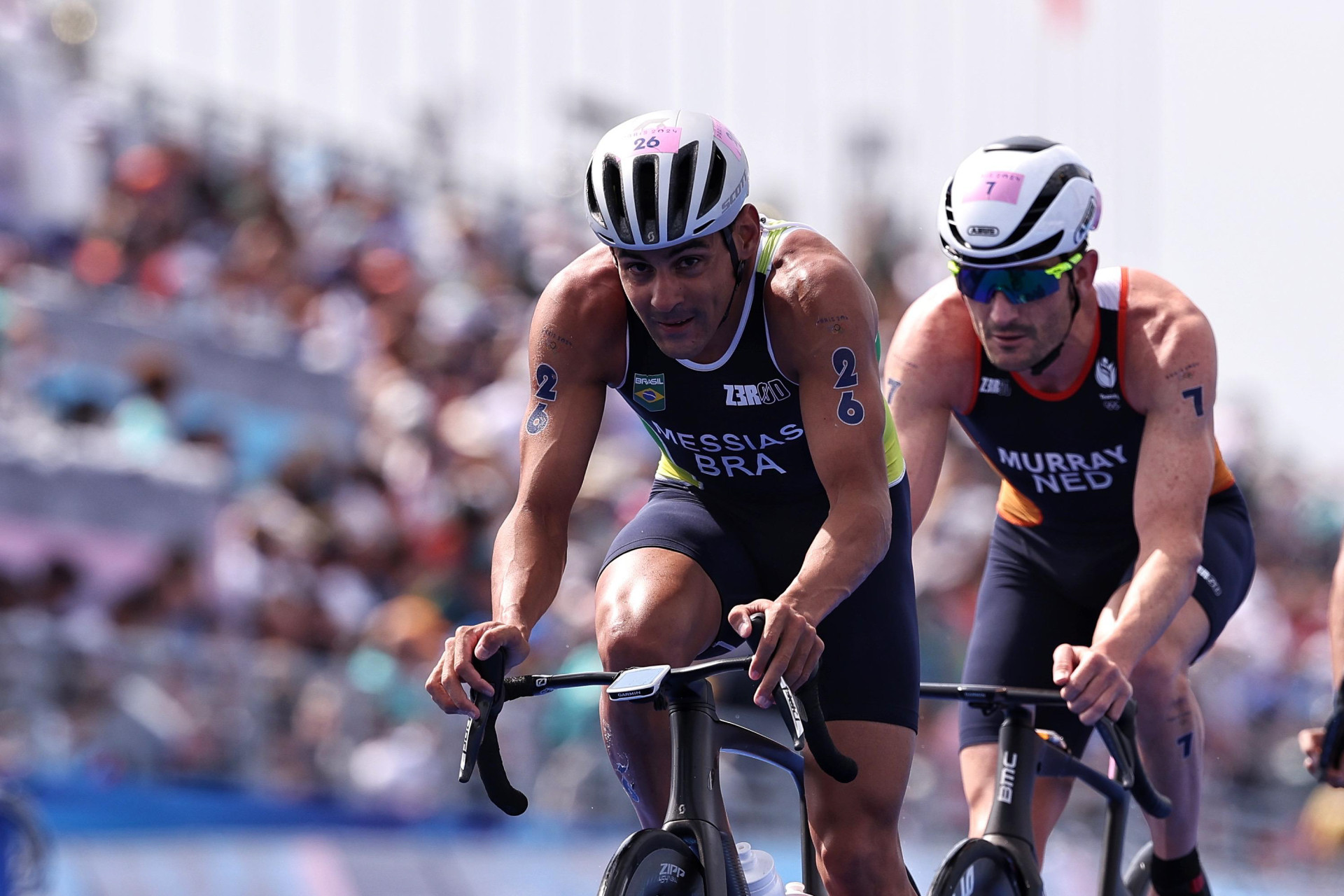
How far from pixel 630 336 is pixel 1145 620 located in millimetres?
1848

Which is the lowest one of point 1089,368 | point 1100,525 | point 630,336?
point 1100,525

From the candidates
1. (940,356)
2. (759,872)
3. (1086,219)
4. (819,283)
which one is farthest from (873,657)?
(1086,219)

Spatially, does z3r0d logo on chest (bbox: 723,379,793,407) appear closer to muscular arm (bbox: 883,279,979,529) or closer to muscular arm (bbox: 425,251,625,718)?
muscular arm (bbox: 425,251,625,718)

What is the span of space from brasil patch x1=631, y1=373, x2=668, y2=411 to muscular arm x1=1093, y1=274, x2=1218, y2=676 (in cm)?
165

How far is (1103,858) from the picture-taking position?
6125 mm

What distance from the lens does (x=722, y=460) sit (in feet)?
16.8

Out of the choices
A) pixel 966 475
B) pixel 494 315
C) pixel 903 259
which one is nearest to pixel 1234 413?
pixel 903 259

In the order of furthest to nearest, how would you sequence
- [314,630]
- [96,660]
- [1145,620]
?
[314,630] → [96,660] → [1145,620]

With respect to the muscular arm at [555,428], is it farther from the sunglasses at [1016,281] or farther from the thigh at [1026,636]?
the thigh at [1026,636]

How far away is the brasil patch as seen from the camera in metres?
5.00

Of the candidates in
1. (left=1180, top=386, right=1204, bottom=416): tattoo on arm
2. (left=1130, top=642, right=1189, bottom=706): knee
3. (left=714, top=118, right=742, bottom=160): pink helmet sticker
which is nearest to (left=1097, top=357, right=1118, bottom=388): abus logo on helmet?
(left=1180, top=386, right=1204, bottom=416): tattoo on arm

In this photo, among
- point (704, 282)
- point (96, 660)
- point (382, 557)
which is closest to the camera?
point (704, 282)

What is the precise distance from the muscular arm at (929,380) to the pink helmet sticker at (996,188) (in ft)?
1.63

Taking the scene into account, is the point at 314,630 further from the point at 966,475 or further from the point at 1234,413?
the point at 1234,413
